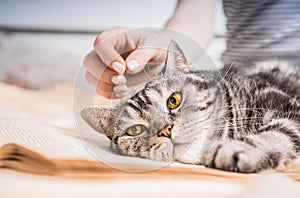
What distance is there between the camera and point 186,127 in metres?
0.85

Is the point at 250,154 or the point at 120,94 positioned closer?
the point at 250,154

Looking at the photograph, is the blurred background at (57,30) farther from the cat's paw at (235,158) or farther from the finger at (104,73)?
the cat's paw at (235,158)

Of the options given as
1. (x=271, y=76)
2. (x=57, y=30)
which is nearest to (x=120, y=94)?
(x=57, y=30)

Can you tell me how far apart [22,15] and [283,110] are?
0.71 metres

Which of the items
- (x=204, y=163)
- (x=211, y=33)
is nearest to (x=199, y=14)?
(x=211, y=33)

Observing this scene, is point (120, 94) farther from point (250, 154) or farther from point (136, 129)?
point (250, 154)

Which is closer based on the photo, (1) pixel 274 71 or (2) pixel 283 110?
(2) pixel 283 110

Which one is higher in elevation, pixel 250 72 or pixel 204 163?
pixel 250 72

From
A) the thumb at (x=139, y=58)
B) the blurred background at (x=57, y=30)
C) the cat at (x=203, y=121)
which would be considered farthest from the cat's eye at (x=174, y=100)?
the blurred background at (x=57, y=30)

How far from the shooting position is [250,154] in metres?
0.81

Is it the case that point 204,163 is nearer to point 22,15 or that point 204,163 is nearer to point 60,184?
point 60,184

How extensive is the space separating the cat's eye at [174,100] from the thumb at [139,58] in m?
0.11

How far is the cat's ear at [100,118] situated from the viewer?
88cm

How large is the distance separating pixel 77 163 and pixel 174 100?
0.24 metres
